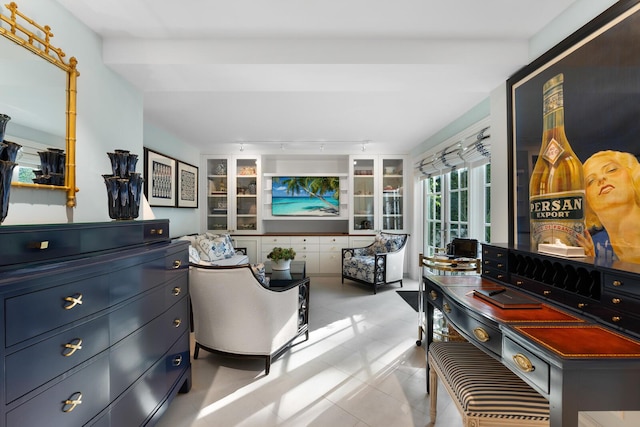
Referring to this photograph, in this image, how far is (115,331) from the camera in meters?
1.19

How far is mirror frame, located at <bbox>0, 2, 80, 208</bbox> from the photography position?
1270 mm

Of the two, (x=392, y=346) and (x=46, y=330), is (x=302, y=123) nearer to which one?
(x=392, y=346)

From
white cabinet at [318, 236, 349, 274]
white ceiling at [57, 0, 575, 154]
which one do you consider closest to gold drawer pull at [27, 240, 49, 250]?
white ceiling at [57, 0, 575, 154]

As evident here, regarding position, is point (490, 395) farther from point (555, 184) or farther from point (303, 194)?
point (303, 194)

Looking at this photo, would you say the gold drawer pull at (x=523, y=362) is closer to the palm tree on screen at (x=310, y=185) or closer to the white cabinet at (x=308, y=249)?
the white cabinet at (x=308, y=249)

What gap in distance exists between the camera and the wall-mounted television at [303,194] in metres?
5.39

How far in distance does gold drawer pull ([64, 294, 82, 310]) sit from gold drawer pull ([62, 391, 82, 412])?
34cm

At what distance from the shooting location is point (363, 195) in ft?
17.3

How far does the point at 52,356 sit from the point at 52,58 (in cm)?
156

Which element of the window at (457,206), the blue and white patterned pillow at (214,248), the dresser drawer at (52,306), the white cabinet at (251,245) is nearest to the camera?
the dresser drawer at (52,306)

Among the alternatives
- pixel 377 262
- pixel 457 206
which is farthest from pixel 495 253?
pixel 377 262

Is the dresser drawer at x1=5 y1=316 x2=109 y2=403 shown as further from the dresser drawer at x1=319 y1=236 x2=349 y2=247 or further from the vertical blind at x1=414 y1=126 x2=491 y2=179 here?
the dresser drawer at x1=319 y1=236 x2=349 y2=247

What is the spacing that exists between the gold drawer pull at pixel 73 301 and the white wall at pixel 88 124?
68 cm

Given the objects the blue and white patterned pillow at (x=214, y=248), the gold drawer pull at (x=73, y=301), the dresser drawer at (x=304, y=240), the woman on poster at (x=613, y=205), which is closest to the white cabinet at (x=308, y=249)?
the dresser drawer at (x=304, y=240)
